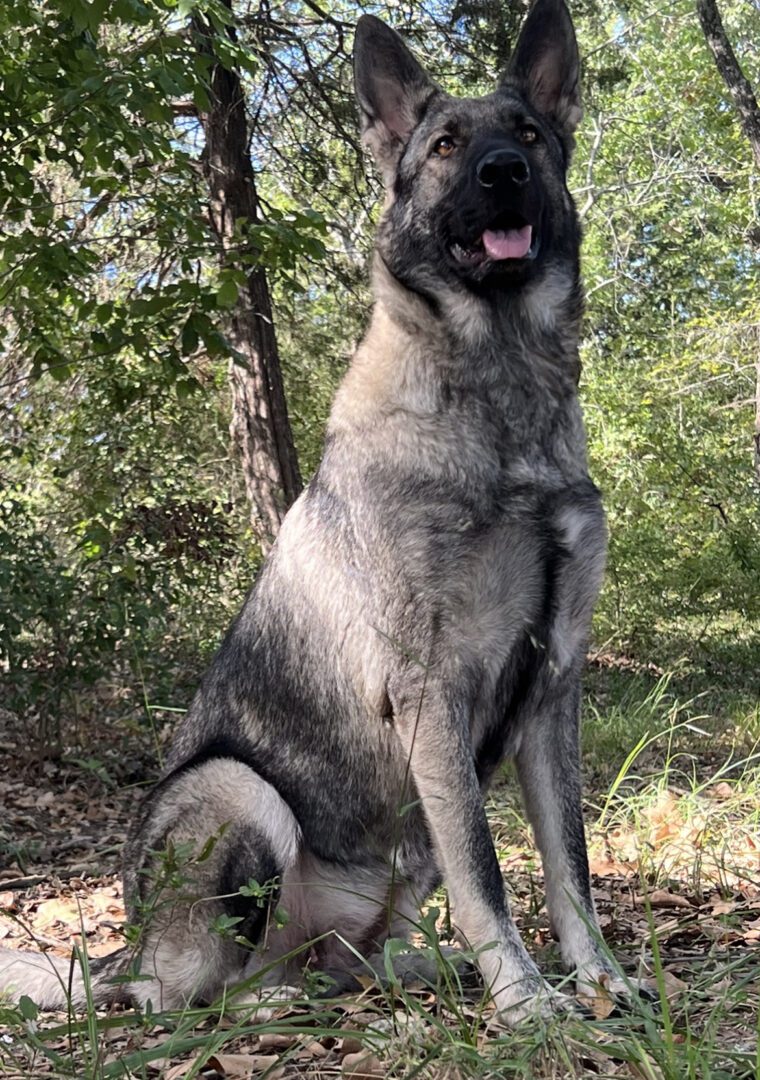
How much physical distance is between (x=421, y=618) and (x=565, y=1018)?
102 centimetres

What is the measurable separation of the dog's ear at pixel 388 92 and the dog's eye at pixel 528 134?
1.05ft

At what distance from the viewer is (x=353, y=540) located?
312 cm

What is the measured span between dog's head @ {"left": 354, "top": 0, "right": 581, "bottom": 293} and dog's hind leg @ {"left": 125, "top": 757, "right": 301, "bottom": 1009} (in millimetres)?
1525

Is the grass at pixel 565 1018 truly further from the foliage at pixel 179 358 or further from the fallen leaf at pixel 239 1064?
the foliage at pixel 179 358

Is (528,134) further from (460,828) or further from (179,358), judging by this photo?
(179,358)

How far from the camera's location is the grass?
210cm

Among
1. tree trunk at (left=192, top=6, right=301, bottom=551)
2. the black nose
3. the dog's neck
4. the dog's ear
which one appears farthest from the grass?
tree trunk at (left=192, top=6, right=301, bottom=551)

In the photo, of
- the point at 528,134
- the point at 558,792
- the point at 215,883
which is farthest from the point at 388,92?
the point at 215,883

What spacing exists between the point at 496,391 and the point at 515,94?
96 centimetres

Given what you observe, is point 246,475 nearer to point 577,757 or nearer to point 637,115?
point 577,757

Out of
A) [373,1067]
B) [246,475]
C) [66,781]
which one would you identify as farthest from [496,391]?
[246,475]

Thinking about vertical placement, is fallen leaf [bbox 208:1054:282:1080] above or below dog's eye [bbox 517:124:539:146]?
below

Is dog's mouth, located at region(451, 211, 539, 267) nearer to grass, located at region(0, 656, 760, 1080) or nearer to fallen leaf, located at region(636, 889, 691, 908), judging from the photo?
grass, located at region(0, 656, 760, 1080)

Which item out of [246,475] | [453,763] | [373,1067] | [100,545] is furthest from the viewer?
[246,475]
